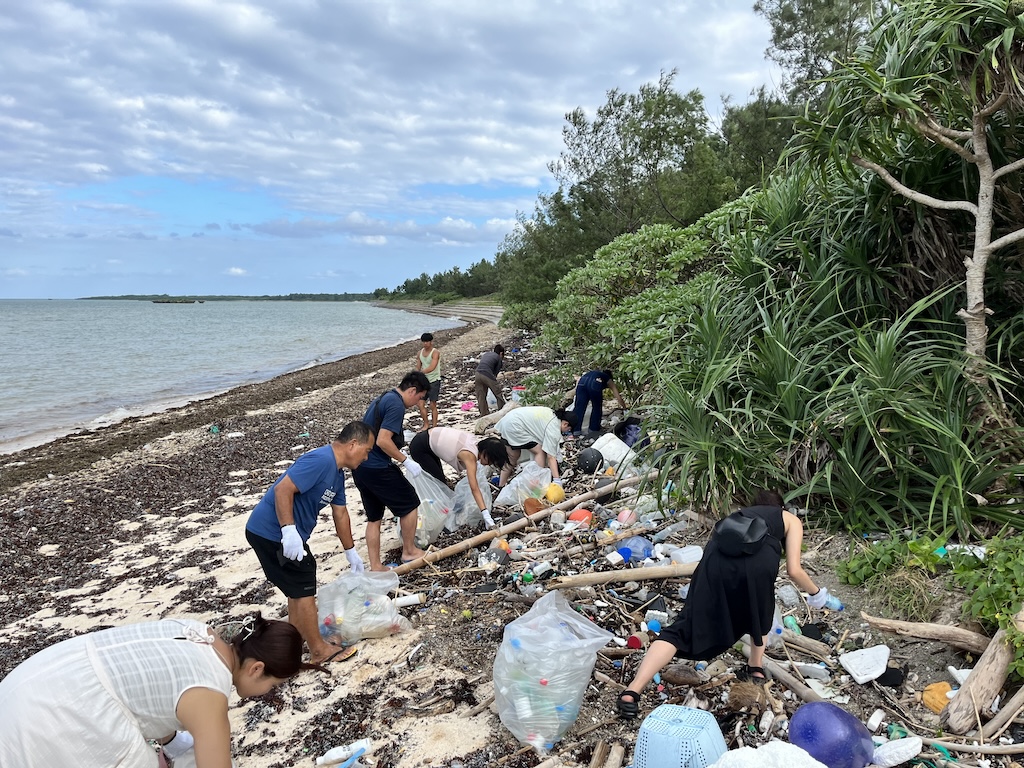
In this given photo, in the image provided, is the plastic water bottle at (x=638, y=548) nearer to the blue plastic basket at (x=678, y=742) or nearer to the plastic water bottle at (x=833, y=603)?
the plastic water bottle at (x=833, y=603)

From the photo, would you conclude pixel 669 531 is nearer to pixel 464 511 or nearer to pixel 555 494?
pixel 555 494

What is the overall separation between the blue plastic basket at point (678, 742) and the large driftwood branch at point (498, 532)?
237 cm

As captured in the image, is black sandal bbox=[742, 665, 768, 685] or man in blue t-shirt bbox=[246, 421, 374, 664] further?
man in blue t-shirt bbox=[246, 421, 374, 664]

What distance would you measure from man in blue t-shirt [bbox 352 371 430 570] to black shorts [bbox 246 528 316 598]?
3.62ft

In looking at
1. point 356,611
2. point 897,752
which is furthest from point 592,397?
point 897,752

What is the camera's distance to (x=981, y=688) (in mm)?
2783

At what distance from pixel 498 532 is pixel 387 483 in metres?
1.05

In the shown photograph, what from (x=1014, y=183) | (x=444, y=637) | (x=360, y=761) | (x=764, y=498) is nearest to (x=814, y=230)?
(x=1014, y=183)

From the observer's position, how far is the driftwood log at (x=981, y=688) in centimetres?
275

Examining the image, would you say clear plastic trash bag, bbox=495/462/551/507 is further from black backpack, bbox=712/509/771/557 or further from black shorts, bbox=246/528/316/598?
black backpack, bbox=712/509/771/557

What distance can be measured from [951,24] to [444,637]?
508 cm

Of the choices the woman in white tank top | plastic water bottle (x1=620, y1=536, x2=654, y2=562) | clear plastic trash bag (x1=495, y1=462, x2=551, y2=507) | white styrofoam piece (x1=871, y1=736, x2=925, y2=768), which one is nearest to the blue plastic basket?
white styrofoam piece (x1=871, y1=736, x2=925, y2=768)

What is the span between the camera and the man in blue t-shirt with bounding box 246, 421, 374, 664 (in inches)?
155

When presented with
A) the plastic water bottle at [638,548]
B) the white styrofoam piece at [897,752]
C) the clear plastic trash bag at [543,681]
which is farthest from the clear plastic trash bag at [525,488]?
the white styrofoam piece at [897,752]
